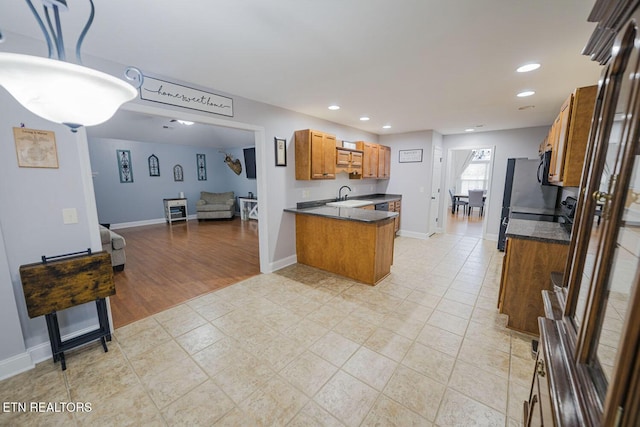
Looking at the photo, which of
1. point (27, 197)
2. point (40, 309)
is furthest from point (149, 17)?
point (40, 309)

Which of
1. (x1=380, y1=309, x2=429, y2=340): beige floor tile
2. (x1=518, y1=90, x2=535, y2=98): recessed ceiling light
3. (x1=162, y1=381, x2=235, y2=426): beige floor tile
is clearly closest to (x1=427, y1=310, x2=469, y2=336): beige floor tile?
(x1=380, y1=309, x2=429, y2=340): beige floor tile

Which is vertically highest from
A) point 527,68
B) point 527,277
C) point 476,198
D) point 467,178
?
point 527,68

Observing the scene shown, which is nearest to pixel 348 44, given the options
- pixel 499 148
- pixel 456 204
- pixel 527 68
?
pixel 527 68

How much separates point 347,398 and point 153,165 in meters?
8.33

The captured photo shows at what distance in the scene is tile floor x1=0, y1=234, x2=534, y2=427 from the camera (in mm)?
1563

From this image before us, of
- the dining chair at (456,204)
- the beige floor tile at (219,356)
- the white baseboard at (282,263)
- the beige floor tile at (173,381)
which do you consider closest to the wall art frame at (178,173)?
the white baseboard at (282,263)

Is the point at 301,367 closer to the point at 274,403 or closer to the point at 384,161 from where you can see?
the point at 274,403

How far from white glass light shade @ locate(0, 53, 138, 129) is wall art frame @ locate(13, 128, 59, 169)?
152cm

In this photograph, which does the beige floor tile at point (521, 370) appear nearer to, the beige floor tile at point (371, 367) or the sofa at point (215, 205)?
the beige floor tile at point (371, 367)

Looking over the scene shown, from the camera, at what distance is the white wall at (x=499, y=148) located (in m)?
5.02

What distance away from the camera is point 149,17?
5.28 ft

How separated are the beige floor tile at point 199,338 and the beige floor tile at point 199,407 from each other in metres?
0.46

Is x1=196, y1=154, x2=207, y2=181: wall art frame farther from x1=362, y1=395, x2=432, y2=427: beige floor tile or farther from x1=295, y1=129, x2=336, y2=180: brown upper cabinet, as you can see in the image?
x1=362, y1=395, x2=432, y2=427: beige floor tile

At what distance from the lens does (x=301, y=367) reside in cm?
193
